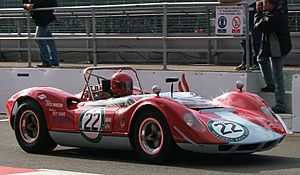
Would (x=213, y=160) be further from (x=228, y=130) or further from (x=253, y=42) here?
(x=253, y=42)

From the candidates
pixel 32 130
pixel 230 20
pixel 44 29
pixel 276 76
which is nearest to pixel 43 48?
pixel 44 29

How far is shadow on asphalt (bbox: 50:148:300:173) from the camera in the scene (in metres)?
8.66

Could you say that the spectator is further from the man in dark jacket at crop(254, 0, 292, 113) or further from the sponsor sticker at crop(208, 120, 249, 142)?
the sponsor sticker at crop(208, 120, 249, 142)

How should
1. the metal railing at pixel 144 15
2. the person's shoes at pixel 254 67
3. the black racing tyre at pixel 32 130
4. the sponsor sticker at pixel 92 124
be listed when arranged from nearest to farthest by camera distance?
the sponsor sticker at pixel 92 124 < the black racing tyre at pixel 32 130 < the person's shoes at pixel 254 67 < the metal railing at pixel 144 15

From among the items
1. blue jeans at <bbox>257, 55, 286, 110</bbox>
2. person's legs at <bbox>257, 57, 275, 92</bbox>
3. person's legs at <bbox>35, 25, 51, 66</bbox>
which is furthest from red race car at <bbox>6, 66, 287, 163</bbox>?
person's legs at <bbox>35, 25, 51, 66</bbox>

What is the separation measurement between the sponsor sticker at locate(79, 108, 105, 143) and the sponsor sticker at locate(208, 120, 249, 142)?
4.92 feet

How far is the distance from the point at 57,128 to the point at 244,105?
94.4 inches

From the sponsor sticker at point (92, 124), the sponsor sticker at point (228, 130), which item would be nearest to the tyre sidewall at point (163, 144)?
the sponsor sticker at point (228, 130)

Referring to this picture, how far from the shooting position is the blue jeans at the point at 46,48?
15.7 metres

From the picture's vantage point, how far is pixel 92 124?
31.2ft

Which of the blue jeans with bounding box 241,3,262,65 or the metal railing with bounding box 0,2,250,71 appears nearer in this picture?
the blue jeans with bounding box 241,3,262,65

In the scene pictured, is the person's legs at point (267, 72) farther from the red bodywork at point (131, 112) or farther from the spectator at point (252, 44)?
the red bodywork at point (131, 112)

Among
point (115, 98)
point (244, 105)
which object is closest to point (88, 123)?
point (115, 98)

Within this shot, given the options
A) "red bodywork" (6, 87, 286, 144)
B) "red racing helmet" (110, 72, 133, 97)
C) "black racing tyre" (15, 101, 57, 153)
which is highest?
"red racing helmet" (110, 72, 133, 97)
